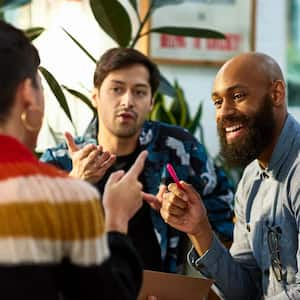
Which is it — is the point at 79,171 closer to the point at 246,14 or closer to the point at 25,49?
the point at 25,49

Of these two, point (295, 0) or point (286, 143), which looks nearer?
point (286, 143)

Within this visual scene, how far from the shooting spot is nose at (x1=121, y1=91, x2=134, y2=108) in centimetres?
272

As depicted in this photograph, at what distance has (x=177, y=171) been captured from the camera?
268 centimetres

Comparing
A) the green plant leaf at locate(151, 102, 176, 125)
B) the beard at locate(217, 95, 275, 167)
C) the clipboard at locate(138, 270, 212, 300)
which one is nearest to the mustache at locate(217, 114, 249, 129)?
the beard at locate(217, 95, 275, 167)

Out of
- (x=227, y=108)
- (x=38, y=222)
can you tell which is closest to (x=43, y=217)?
(x=38, y=222)

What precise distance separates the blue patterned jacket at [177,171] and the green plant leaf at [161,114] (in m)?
0.47

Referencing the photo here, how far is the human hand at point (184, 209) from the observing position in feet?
6.27

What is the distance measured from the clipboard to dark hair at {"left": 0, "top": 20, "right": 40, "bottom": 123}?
740 millimetres

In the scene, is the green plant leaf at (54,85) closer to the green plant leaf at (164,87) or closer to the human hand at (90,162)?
the green plant leaf at (164,87)

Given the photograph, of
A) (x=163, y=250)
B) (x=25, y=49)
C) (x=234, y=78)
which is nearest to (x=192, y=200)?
(x=234, y=78)

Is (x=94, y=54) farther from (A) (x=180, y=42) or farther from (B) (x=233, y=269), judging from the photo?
(B) (x=233, y=269)

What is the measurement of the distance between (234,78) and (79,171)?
0.46 metres

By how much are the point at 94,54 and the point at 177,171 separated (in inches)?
44.1

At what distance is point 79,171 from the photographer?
80.8 inches
